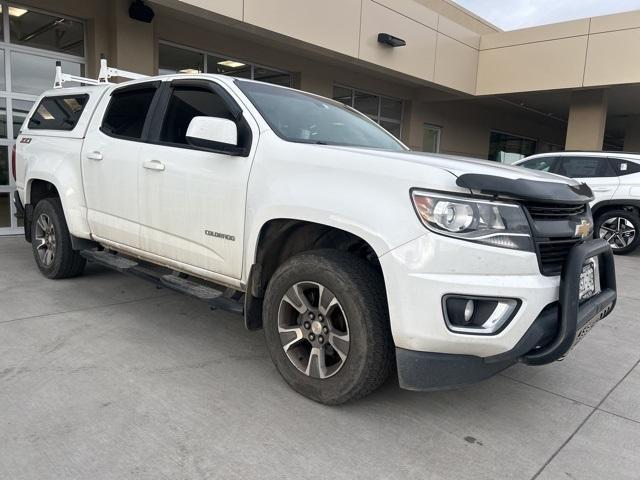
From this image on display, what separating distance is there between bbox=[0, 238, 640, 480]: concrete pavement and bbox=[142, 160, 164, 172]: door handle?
1303mm

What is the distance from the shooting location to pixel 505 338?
2414 mm

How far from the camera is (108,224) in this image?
434 centimetres

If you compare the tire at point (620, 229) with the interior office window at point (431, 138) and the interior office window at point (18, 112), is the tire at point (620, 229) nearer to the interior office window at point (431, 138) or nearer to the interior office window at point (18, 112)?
the interior office window at point (431, 138)

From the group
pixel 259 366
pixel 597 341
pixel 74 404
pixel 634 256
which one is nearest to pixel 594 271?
pixel 597 341

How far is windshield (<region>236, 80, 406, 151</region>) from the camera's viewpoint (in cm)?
340

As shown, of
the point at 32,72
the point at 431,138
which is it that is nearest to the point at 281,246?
the point at 32,72

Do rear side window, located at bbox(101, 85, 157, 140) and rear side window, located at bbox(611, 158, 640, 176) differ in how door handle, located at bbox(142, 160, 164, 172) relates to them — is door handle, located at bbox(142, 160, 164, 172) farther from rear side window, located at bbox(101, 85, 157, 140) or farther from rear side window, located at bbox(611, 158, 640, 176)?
rear side window, located at bbox(611, 158, 640, 176)

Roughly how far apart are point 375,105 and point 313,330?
41.2 feet

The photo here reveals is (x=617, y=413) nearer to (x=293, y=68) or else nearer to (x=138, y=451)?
(x=138, y=451)

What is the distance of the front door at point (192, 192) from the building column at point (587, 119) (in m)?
13.3

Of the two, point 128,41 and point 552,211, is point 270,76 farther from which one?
point 552,211

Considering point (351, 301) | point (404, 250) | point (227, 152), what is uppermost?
point (227, 152)

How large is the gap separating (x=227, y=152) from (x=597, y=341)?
11.8ft

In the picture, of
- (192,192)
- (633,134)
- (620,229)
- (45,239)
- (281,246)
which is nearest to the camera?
(281,246)
